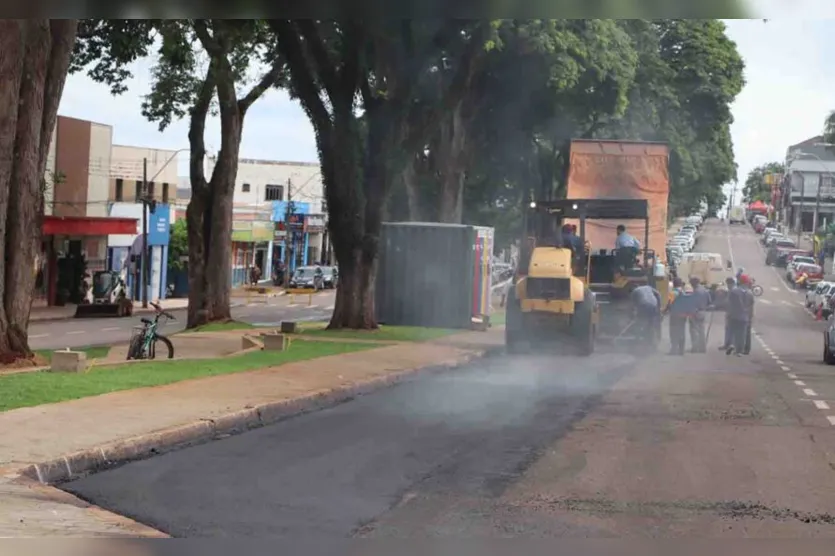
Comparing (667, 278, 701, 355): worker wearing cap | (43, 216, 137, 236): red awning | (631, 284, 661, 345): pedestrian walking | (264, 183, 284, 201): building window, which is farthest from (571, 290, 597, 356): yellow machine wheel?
(264, 183, 284, 201): building window

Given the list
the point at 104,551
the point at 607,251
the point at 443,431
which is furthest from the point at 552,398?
the point at 607,251

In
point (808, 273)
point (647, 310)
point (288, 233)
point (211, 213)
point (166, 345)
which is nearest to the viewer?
point (166, 345)

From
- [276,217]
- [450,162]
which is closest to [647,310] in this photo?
[450,162]

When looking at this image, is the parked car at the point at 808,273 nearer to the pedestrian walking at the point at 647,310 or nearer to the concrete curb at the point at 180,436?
the pedestrian walking at the point at 647,310

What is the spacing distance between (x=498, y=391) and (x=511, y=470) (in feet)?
26.6

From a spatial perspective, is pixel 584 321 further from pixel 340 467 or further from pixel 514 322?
pixel 340 467

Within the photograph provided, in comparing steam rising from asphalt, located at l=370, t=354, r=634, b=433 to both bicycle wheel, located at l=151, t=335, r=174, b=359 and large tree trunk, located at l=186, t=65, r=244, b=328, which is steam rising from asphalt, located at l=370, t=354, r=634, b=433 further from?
Result: large tree trunk, located at l=186, t=65, r=244, b=328

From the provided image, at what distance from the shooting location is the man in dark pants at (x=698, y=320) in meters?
31.0

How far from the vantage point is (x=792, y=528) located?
9641 mm

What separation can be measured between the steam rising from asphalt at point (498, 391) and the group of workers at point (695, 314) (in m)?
2.24

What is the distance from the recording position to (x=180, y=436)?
13.6 m

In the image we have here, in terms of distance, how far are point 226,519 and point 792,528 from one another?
393 cm

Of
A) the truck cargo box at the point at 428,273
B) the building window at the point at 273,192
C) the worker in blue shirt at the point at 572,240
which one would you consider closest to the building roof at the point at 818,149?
the truck cargo box at the point at 428,273

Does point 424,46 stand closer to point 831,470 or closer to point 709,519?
point 831,470
